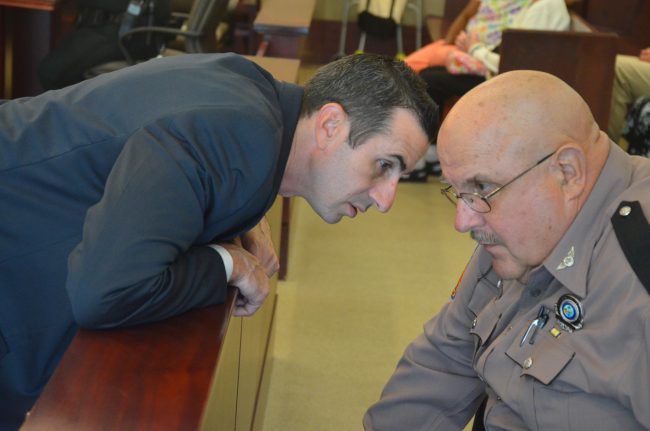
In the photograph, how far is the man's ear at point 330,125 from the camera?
5.85ft

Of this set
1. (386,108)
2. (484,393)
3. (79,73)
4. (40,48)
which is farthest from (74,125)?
(40,48)

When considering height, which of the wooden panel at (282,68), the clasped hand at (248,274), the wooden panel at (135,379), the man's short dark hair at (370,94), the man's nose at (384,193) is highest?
the man's short dark hair at (370,94)

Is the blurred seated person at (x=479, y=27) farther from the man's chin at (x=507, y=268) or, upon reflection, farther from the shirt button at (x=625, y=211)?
the shirt button at (x=625, y=211)

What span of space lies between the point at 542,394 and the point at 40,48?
4.01 m

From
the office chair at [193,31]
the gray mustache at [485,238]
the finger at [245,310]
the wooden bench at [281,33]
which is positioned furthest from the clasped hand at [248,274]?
the office chair at [193,31]

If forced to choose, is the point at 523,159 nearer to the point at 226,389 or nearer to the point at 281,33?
the point at 226,389

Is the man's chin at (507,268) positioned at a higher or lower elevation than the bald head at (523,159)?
lower

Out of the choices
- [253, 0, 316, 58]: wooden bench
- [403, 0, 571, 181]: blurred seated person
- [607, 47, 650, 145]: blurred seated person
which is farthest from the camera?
[403, 0, 571, 181]: blurred seated person

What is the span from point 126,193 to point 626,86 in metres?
3.88

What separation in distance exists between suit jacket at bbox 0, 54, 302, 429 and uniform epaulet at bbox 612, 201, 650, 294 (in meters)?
0.57

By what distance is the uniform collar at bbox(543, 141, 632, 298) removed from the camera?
61.3 inches

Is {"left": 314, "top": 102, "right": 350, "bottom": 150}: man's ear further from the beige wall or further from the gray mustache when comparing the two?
the beige wall

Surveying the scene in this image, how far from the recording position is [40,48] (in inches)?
193

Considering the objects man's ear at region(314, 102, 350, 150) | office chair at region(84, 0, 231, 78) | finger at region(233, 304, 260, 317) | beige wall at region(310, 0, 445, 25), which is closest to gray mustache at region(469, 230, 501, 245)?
man's ear at region(314, 102, 350, 150)
